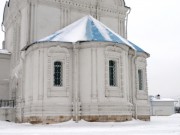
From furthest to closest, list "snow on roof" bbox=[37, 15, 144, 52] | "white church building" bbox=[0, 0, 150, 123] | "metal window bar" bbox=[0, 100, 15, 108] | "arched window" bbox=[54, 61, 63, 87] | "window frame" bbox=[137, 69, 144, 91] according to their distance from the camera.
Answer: "metal window bar" bbox=[0, 100, 15, 108] < "window frame" bbox=[137, 69, 144, 91] < "snow on roof" bbox=[37, 15, 144, 52] < "arched window" bbox=[54, 61, 63, 87] < "white church building" bbox=[0, 0, 150, 123]

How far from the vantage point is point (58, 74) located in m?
19.0

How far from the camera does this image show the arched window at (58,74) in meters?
18.8

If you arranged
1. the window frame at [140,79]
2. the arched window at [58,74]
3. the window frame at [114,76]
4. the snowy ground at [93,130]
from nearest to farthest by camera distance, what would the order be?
1. the snowy ground at [93,130]
2. the arched window at [58,74]
3. the window frame at [114,76]
4. the window frame at [140,79]

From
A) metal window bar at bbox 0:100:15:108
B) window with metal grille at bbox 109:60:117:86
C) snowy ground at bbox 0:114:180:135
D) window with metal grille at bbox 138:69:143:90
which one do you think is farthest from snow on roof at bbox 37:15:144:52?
metal window bar at bbox 0:100:15:108

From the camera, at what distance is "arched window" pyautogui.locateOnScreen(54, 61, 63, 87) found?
61.7ft

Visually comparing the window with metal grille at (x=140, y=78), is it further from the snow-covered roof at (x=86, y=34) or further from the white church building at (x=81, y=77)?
the snow-covered roof at (x=86, y=34)

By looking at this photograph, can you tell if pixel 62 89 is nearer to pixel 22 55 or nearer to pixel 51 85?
pixel 51 85

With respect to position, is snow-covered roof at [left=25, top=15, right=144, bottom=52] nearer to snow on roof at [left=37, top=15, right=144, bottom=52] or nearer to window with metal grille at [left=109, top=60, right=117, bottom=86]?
snow on roof at [left=37, top=15, right=144, bottom=52]

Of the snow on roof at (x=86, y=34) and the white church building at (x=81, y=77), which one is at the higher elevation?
the snow on roof at (x=86, y=34)

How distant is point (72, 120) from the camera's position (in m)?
18.1

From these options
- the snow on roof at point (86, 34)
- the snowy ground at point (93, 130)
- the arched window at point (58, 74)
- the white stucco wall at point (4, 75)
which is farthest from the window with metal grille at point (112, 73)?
the white stucco wall at point (4, 75)

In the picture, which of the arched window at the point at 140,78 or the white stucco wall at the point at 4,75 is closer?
the arched window at the point at 140,78

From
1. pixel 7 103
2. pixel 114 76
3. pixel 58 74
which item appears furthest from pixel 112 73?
pixel 7 103

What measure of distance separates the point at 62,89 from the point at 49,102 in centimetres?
108
